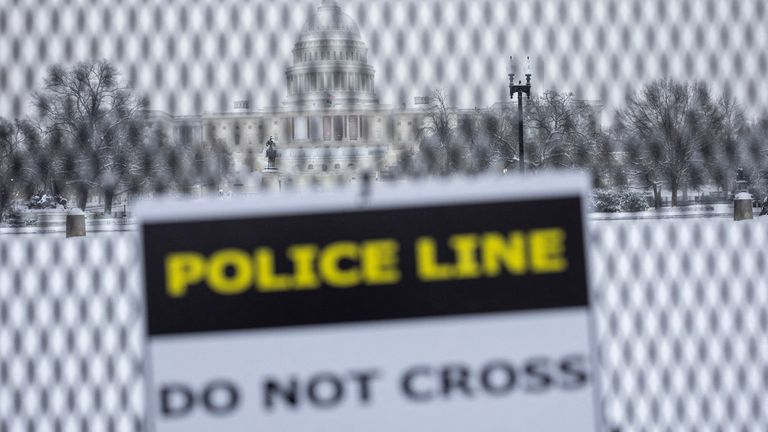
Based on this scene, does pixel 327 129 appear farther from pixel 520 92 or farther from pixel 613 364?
pixel 613 364

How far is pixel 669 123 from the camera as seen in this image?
142 inches

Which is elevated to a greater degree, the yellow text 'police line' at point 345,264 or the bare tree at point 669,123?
the bare tree at point 669,123

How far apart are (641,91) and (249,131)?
1660 mm

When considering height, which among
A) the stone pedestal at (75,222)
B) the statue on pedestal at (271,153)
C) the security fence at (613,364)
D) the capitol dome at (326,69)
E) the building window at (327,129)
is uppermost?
the capitol dome at (326,69)

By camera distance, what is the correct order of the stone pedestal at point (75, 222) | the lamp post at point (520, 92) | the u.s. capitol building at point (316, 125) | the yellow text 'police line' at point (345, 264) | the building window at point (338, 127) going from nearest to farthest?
the yellow text 'police line' at point (345, 264), the building window at point (338, 127), the u.s. capitol building at point (316, 125), the lamp post at point (520, 92), the stone pedestal at point (75, 222)

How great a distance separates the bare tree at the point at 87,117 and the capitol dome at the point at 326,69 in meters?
0.65

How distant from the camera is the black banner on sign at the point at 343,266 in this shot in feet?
5.46

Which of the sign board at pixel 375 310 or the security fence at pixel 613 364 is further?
the security fence at pixel 613 364

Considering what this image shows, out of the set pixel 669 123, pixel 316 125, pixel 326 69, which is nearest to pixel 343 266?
pixel 316 125

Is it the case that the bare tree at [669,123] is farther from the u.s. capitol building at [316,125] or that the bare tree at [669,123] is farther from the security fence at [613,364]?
the u.s. capitol building at [316,125]

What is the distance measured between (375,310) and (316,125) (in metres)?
1.85

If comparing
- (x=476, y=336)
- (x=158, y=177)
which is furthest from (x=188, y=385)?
(x=158, y=177)

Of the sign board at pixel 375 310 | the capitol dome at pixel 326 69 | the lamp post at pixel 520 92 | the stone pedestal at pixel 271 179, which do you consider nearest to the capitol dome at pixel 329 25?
the capitol dome at pixel 326 69

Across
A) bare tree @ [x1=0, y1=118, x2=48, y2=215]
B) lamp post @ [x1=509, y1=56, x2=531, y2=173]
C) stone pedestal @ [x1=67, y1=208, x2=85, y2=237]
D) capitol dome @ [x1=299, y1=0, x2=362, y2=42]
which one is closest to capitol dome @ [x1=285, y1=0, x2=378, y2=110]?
capitol dome @ [x1=299, y1=0, x2=362, y2=42]
